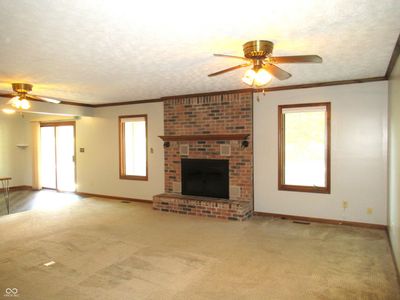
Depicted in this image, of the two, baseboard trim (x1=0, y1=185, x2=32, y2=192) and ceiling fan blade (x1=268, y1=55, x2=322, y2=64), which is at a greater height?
ceiling fan blade (x1=268, y1=55, x2=322, y2=64)

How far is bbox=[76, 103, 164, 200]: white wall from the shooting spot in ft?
21.8

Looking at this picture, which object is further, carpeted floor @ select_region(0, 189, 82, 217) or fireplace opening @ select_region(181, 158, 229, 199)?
carpeted floor @ select_region(0, 189, 82, 217)

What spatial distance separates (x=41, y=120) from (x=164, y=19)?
7833 mm

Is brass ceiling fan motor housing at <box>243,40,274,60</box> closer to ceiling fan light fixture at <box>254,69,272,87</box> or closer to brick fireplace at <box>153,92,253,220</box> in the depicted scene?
ceiling fan light fixture at <box>254,69,272,87</box>

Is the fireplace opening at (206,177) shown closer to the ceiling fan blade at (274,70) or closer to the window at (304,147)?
the window at (304,147)

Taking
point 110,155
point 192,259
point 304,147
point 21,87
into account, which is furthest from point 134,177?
point 304,147

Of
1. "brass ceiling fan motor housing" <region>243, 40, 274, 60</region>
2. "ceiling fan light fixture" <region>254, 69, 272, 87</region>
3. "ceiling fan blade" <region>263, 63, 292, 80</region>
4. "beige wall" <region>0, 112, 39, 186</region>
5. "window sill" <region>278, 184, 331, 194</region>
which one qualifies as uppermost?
"brass ceiling fan motor housing" <region>243, 40, 274, 60</region>

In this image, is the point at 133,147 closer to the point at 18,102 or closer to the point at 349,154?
the point at 18,102

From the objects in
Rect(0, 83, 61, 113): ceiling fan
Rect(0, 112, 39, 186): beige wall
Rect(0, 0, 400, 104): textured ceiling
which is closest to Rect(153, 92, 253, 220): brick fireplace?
Rect(0, 0, 400, 104): textured ceiling

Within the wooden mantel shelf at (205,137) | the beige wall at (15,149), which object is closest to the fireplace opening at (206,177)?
the wooden mantel shelf at (205,137)

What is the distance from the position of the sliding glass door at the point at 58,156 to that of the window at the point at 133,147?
190 centimetres

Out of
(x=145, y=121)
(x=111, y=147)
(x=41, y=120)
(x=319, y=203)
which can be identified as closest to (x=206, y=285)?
(x=319, y=203)

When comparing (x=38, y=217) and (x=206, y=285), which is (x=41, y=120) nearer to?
(x=38, y=217)

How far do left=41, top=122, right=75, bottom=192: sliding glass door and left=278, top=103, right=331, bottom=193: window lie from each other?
5.85 metres
